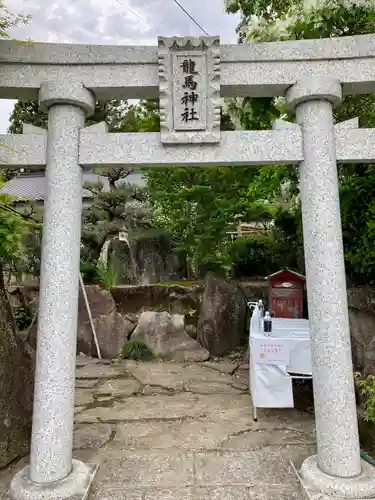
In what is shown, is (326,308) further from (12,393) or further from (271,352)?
(12,393)

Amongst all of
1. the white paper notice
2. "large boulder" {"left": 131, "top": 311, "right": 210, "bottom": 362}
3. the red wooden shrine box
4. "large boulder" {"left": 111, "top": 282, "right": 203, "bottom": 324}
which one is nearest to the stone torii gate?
the white paper notice

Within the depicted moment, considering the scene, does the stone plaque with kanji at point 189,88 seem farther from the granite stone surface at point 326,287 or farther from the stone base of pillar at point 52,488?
the stone base of pillar at point 52,488

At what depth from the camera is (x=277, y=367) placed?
460 cm

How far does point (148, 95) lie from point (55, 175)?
1.32m

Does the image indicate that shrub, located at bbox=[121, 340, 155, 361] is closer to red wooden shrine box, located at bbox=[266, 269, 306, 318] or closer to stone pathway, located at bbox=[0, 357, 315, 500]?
stone pathway, located at bbox=[0, 357, 315, 500]

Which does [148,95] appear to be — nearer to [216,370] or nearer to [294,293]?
[294,293]

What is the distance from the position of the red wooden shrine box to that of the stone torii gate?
9.95 ft

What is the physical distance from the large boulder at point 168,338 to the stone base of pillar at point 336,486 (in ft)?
15.3

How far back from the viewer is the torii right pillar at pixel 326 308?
10.5 feet

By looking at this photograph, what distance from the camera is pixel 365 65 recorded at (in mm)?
3588

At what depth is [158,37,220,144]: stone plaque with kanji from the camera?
3510 mm

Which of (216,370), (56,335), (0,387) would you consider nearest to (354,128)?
(56,335)

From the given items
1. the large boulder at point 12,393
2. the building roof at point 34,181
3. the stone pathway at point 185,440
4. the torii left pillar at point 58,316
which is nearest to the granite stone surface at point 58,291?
the torii left pillar at point 58,316

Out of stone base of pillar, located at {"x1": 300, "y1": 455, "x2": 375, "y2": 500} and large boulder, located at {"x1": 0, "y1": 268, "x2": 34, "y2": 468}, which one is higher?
large boulder, located at {"x1": 0, "y1": 268, "x2": 34, "y2": 468}
